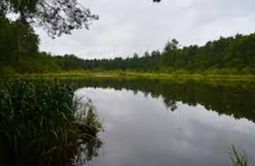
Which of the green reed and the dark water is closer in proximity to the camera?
the green reed

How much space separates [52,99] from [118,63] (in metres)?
128

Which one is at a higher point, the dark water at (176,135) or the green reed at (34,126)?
the green reed at (34,126)

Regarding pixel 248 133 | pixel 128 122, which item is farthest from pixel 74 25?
pixel 128 122

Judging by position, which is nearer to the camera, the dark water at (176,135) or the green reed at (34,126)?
the green reed at (34,126)

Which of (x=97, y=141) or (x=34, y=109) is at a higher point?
(x=34, y=109)

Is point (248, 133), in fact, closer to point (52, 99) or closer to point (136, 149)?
point (136, 149)

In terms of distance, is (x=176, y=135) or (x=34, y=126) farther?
(x=176, y=135)

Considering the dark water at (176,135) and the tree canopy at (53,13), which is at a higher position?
the tree canopy at (53,13)

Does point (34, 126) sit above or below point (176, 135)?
above

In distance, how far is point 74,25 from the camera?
10820 millimetres

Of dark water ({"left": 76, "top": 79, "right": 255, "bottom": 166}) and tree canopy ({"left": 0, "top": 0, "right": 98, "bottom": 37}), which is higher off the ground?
tree canopy ({"left": 0, "top": 0, "right": 98, "bottom": 37})

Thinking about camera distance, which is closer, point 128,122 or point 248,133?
point 248,133

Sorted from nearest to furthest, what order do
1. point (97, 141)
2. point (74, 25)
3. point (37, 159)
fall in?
point (37, 159)
point (74, 25)
point (97, 141)

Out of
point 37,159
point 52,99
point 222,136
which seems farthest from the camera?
point 222,136
